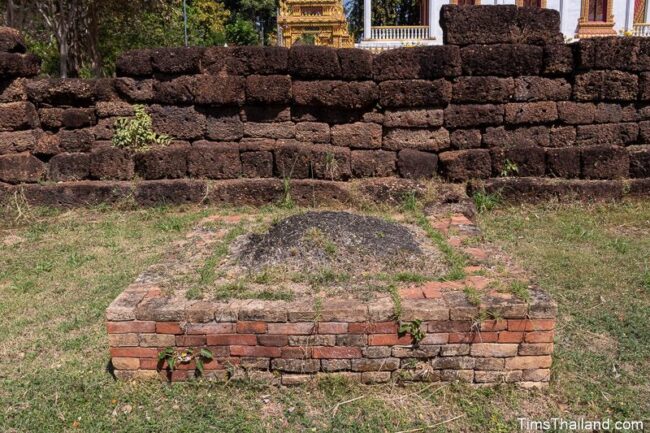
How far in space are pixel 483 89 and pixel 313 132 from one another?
2.33m

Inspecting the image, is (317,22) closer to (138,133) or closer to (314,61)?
(314,61)

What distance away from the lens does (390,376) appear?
3.46 metres

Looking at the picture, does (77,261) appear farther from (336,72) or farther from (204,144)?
(336,72)

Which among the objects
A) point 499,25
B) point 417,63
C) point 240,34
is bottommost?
point 417,63

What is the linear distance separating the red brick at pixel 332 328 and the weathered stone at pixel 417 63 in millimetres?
4845

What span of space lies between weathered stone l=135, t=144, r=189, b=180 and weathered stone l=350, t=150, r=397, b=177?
2291mm

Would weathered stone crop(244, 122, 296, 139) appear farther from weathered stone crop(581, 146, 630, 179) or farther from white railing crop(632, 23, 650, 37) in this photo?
white railing crop(632, 23, 650, 37)

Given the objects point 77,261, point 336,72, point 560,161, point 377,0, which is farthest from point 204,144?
point 377,0

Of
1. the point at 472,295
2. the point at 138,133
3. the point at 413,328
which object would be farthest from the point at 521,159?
the point at 138,133

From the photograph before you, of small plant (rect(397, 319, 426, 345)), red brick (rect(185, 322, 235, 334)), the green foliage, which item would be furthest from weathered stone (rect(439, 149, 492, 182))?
the green foliage

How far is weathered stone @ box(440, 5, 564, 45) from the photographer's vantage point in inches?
291

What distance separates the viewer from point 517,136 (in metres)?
7.70

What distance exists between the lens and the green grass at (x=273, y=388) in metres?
3.21

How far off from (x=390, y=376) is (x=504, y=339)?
72 centimetres
